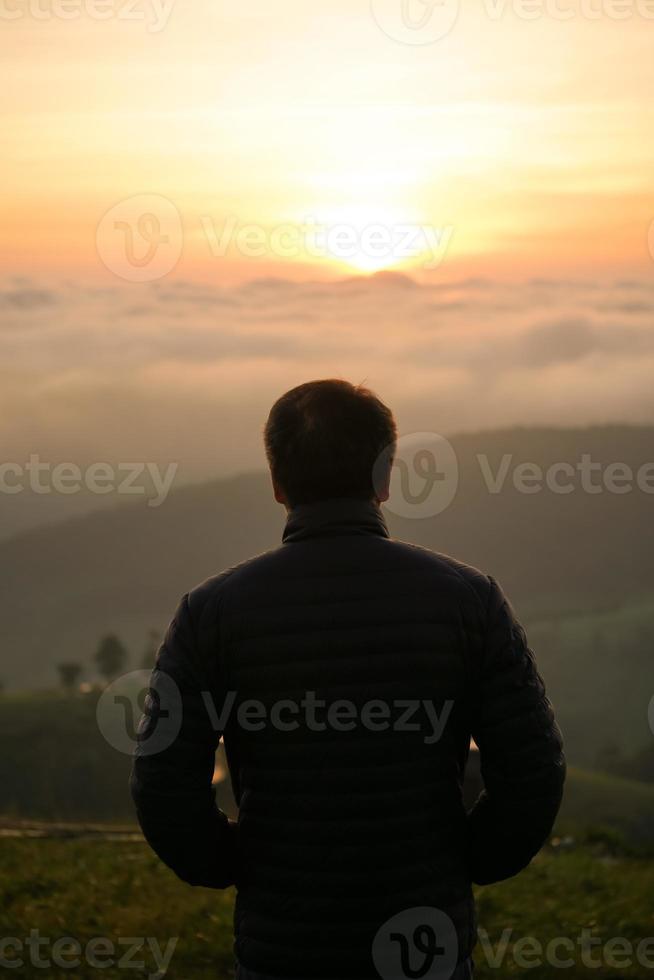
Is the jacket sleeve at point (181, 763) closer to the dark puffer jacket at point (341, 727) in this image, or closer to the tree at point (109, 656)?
the dark puffer jacket at point (341, 727)

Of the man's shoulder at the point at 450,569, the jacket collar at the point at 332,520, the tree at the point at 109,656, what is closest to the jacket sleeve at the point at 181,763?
the jacket collar at the point at 332,520

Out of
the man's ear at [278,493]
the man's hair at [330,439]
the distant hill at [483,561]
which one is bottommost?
the distant hill at [483,561]

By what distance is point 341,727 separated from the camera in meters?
3.13

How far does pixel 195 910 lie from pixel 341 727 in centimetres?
494

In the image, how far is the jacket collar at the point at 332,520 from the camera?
10.6ft

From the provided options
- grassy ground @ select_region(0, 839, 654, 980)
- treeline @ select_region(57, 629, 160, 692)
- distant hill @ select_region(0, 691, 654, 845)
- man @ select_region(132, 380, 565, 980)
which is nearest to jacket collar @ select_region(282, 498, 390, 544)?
man @ select_region(132, 380, 565, 980)

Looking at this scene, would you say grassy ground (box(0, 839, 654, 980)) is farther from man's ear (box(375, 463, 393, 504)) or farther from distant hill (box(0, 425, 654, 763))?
distant hill (box(0, 425, 654, 763))

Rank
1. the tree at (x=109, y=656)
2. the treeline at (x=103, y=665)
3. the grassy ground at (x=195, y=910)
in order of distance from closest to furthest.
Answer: the grassy ground at (x=195, y=910) → the treeline at (x=103, y=665) → the tree at (x=109, y=656)

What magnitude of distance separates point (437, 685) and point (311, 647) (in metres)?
0.36

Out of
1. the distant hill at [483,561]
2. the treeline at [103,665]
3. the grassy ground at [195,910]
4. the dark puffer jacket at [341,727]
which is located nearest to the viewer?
the dark puffer jacket at [341,727]

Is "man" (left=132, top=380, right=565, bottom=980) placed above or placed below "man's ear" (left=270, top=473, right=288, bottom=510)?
below

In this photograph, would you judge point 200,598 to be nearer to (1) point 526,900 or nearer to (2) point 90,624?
(1) point 526,900

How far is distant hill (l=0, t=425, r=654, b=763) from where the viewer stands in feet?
321

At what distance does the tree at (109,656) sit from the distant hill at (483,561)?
4756cm
